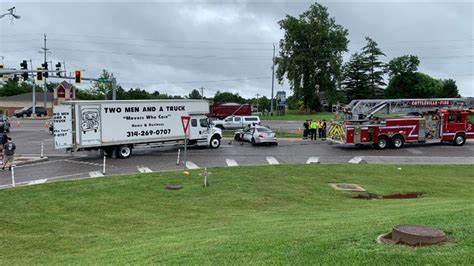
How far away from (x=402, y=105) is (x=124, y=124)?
19.4 meters

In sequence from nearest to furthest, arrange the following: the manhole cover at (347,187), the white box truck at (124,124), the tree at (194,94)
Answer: the manhole cover at (347,187)
the white box truck at (124,124)
the tree at (194,94)

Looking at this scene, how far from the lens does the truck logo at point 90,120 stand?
24750 millimetres

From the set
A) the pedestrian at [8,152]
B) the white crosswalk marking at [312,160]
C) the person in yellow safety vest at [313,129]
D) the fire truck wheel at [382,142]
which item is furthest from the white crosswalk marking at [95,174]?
the person in yellow safety vest at [313,129]

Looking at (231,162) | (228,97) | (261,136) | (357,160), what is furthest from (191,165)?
(228,97)

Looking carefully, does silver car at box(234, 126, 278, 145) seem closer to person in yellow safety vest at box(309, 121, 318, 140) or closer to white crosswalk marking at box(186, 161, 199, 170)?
person in yellow safety vest at box(309, 121, 318, 140)

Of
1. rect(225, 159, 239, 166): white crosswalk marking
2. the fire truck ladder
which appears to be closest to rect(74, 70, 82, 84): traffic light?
rect(225, 159, 239, 166): white crosswalk marking

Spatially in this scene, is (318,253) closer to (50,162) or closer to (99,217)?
(99,217)

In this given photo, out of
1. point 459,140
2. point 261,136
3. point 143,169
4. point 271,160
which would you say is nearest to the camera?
point 143,169

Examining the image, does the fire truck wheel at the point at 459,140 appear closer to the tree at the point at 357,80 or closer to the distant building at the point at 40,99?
the tree at the point at 357,80

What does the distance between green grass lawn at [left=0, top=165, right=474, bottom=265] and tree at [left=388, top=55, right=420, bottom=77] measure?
93.7 m

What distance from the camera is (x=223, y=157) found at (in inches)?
1040

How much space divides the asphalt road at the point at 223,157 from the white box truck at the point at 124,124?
88 centimetres

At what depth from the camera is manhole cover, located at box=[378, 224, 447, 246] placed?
6.10m

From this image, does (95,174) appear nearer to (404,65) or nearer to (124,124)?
(124,124)
